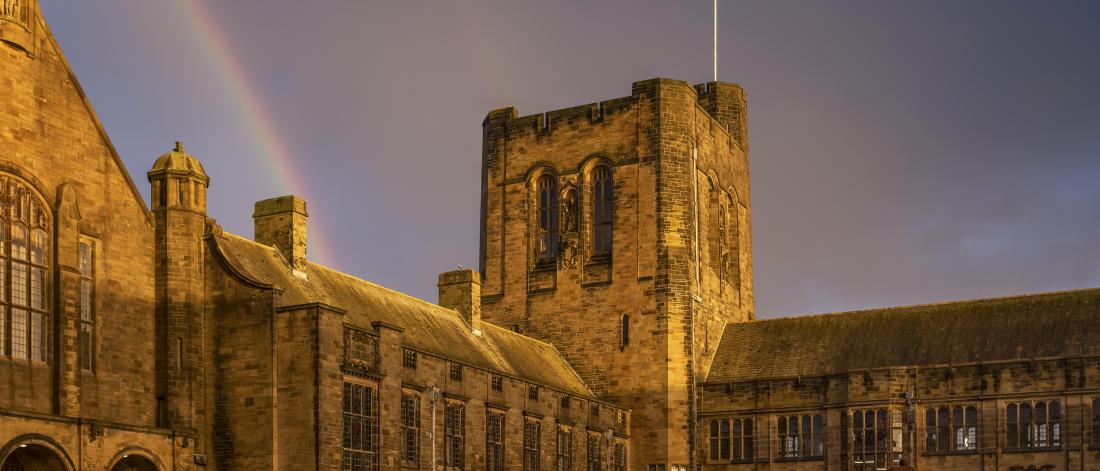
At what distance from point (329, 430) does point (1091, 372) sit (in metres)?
30.1

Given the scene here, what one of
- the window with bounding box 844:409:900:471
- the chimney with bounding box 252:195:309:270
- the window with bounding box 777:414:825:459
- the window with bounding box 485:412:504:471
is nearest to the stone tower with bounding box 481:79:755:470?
the window with bounding box 777:414:825:459

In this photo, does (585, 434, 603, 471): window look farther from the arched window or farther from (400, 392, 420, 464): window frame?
the arched window

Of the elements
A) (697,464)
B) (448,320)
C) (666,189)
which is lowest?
(697,464)

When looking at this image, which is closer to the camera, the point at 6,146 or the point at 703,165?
the point at 6,146

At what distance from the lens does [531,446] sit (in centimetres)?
5503

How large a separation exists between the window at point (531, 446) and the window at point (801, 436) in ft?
39.1

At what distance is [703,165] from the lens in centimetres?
6731

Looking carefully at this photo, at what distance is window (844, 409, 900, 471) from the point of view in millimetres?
58506

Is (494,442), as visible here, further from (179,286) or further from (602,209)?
(602,209)

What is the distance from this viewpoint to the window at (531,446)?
54562 mm

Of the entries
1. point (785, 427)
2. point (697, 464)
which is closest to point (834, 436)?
point (785, 427)

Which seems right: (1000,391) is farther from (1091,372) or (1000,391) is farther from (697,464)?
(697,464)

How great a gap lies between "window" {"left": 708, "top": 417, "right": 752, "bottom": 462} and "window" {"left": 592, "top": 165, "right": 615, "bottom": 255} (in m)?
9.30

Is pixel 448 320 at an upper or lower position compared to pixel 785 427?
upper
